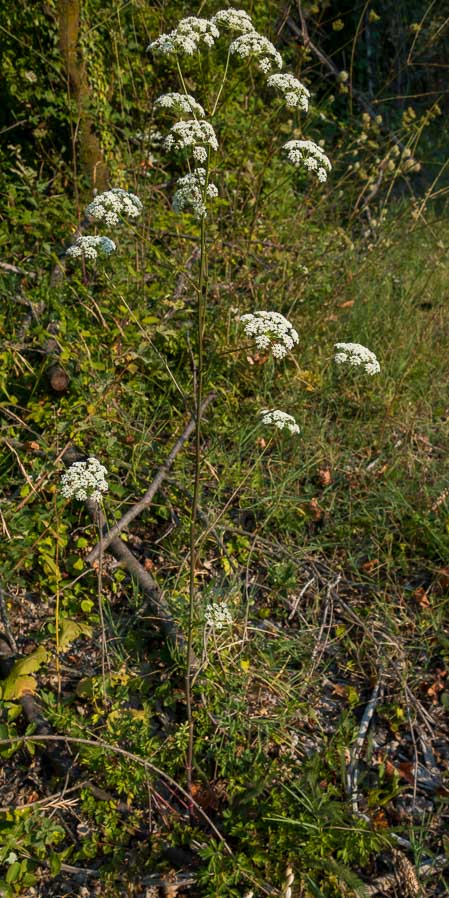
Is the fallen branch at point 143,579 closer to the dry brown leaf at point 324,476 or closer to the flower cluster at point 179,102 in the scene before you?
the dry brown leaf at point 324,476

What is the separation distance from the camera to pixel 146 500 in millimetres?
2594

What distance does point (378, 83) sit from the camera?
692cm

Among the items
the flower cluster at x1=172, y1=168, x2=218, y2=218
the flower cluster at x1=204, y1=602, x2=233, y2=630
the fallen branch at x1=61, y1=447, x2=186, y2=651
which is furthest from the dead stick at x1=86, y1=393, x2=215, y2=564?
the flower cluster at x1=172, y1=168, x2=218, y2=218

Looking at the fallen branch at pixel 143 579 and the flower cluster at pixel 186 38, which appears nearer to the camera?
the flower cluster at pixel 186 38

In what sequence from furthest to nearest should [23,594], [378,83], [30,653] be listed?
[378,83] < [23,594] < [30,653]

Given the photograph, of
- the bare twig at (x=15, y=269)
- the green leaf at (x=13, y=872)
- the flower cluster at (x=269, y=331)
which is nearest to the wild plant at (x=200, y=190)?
the flower cluster at (x=269, y=331)

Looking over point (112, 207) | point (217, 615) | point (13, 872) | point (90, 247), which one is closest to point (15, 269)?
point (90, 247)

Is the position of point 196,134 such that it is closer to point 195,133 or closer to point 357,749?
point 195,133

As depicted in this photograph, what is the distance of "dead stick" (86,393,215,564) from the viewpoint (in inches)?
96.2

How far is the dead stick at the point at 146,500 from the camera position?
8.02ft

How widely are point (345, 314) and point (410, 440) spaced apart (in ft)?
2.95

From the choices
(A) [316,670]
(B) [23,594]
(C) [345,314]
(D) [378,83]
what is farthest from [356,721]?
(D) [378,83]

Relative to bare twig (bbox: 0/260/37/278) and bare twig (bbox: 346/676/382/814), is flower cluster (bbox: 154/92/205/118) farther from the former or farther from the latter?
bare twig (bbox: 346/676/382/814)

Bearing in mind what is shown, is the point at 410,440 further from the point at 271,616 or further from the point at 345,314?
the point at 271,616
